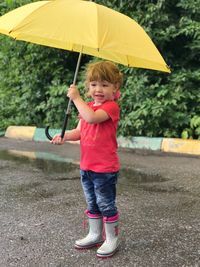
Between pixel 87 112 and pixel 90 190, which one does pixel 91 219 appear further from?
pixel 87 112

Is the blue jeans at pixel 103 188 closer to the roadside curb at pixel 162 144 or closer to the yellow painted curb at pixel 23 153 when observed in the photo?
the yellow painted curb at pixel 23 153

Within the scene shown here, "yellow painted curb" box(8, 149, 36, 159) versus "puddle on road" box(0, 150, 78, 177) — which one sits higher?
"puddle on road" box(0, 150, 78, 177)

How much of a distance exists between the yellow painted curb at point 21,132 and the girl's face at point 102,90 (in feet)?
21.7

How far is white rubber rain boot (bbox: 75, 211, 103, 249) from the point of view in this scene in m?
3.48

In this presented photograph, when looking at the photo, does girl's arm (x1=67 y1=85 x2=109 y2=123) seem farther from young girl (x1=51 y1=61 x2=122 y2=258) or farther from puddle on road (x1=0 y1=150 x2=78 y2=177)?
puddle on road (x1=0 y1=150 x2=78 y2=177)

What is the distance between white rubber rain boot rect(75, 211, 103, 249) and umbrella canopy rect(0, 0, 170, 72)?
1160mm

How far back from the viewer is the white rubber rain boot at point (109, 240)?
3.32 metres

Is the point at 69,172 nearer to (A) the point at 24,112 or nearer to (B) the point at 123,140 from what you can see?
(B) the point at 123,140

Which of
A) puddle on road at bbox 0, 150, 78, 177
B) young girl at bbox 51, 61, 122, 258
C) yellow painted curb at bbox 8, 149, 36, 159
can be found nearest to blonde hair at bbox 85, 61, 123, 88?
young girl at bbox 51, 61, 122, 258

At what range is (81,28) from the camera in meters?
3.23

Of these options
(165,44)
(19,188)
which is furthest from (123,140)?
(19,188)

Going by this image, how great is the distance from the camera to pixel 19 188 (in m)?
5.30

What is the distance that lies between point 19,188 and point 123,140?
3.40 metres

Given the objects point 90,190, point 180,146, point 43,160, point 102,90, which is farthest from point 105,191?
point 180,146
